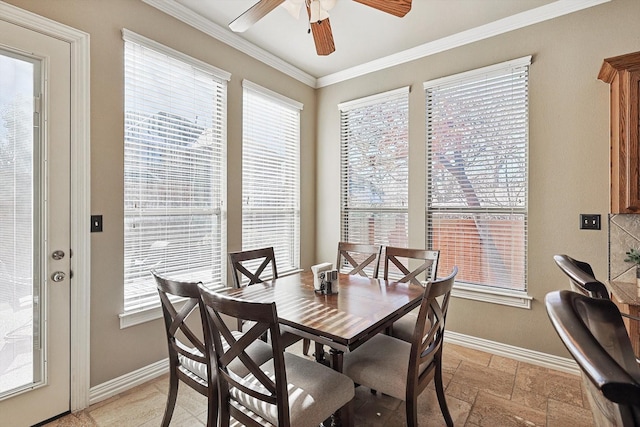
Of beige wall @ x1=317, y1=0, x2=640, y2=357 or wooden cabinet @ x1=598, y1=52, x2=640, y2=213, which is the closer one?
wooden cabinet @ x1=598, y1=52, x2=640, y2=213

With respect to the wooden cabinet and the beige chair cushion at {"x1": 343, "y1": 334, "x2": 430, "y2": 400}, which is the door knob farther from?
the wooden cabinet

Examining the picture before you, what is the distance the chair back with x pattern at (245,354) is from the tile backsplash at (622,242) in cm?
265

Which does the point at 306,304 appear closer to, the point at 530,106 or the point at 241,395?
the point at 241,395

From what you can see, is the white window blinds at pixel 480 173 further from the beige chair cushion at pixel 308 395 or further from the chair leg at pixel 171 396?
the chair leg at pixel 171 396

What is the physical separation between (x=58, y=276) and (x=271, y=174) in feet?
6.86

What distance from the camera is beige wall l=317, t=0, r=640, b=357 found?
2.41 metres

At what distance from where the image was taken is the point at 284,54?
Result: 3.39m

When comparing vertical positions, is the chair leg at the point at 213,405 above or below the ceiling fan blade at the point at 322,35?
below

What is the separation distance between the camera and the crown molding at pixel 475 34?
2525 millimetres

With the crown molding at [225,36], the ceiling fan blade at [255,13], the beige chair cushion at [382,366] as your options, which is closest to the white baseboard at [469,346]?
the beige chair cushion at [382,366]

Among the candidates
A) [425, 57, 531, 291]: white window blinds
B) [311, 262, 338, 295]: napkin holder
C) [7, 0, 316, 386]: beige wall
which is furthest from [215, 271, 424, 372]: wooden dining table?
[425, 57, 531, 291]: white window blinds

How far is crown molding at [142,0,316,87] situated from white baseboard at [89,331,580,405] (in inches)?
112

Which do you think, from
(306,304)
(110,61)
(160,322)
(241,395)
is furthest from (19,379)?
(110,61)

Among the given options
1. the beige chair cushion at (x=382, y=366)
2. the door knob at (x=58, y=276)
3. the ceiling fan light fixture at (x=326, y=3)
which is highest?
the ceiling fan light fixture at (x=326, y=3)
